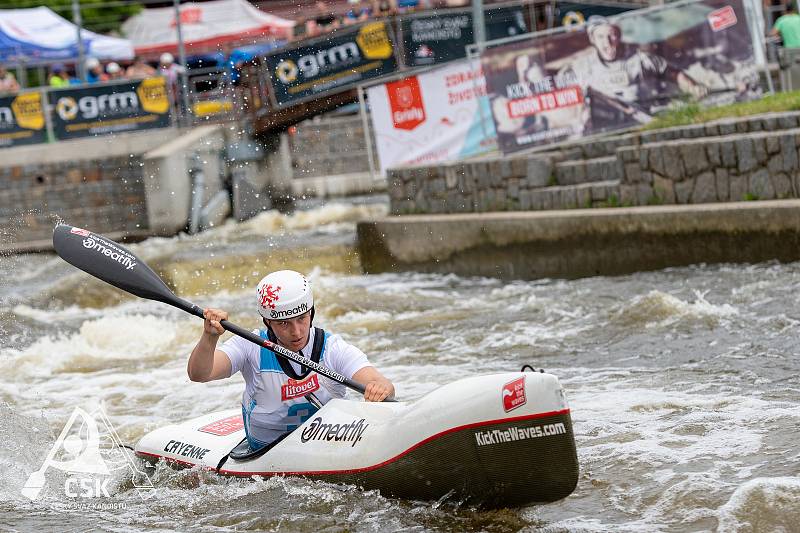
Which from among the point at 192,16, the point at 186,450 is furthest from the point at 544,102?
the point at 192,16

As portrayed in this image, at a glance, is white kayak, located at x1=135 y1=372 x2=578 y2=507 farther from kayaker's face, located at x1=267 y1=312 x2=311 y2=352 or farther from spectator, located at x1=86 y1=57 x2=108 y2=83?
spectator, located at x1=86 y1=57 x2=108 y2=83

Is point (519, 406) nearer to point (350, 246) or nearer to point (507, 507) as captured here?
point (507, 507)

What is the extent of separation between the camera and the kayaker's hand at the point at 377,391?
18.1ft

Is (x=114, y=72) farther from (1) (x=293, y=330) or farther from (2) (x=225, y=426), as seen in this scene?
(1) (x=293, y=330)

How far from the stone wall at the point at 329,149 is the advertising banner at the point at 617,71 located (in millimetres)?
8888

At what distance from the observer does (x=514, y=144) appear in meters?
13.3

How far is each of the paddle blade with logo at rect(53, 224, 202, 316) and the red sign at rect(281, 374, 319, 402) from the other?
990 mm

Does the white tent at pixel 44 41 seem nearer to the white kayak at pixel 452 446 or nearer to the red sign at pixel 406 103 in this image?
the red sign at pixel 406 103

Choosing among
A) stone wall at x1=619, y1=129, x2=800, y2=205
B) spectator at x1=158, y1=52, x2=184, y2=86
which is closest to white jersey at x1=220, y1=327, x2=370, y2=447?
stone wall at x1=619, y1=129, x2=800, y2=205

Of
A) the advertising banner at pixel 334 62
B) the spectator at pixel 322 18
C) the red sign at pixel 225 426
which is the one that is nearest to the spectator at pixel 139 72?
the spectator at pixel 322 18

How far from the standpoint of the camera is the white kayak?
15.5 feet

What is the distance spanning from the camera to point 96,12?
87.8ft

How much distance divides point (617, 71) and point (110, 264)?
815cm

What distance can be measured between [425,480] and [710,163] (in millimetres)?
6812
